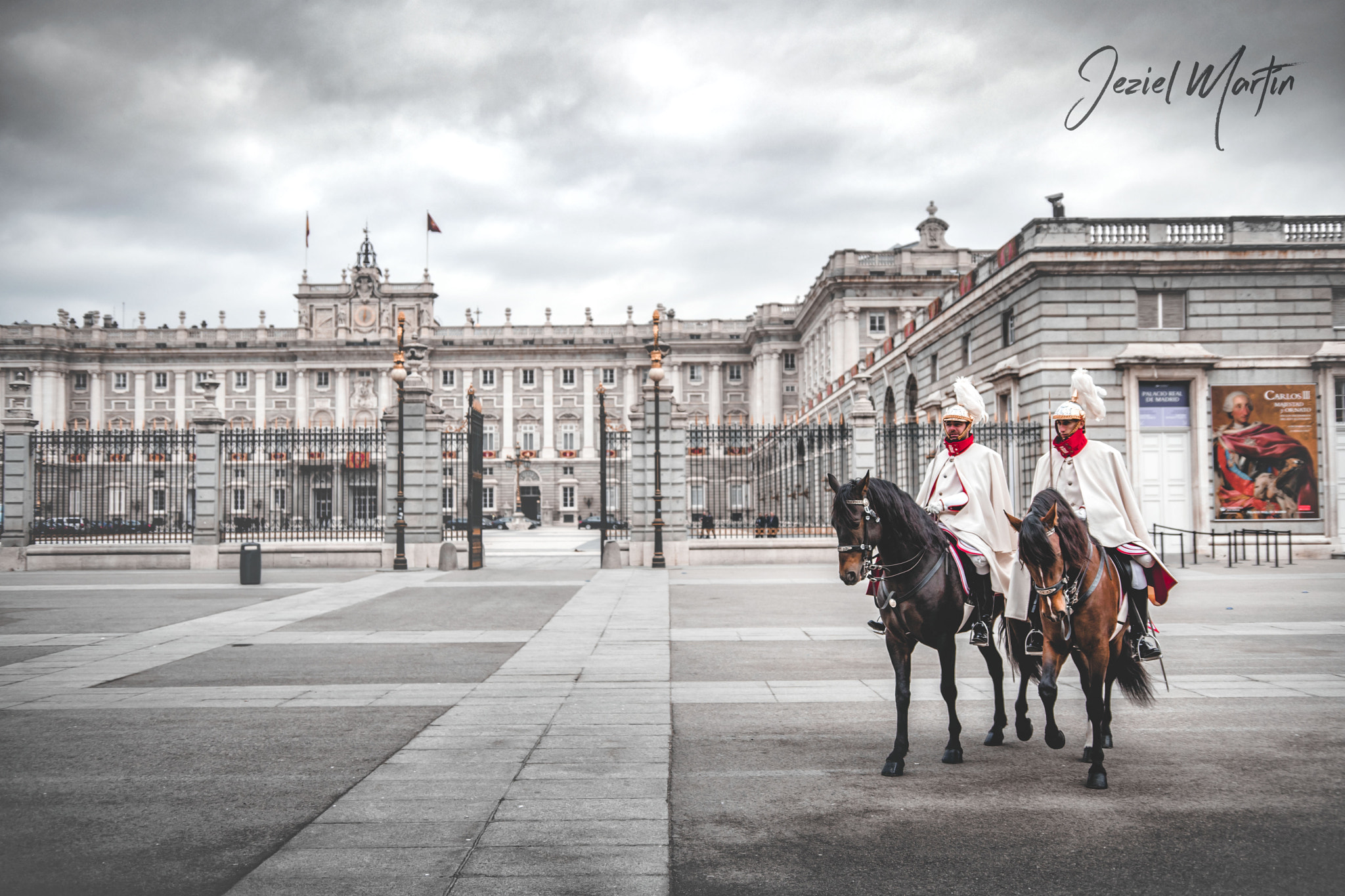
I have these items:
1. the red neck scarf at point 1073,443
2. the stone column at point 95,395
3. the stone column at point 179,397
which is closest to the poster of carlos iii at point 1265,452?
the red neck scarf at point 1073,443

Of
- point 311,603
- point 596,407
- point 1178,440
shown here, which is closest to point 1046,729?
point 311,603

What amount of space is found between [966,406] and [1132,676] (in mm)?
2159

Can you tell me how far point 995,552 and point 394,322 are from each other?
8472cm

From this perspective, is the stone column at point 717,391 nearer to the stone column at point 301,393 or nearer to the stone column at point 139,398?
the stone column at point 301,393

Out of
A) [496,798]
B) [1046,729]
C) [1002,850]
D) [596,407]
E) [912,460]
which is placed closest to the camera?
[1002,850]

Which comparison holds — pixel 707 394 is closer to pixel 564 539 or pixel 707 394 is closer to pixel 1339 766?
pixel 564 539

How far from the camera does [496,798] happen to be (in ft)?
16.8

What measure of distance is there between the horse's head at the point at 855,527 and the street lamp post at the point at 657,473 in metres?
15.8

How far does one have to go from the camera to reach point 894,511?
221 inches

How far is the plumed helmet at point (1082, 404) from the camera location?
6305 mm

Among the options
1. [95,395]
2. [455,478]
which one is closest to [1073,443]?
[455,478]

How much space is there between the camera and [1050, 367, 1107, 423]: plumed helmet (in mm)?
6305

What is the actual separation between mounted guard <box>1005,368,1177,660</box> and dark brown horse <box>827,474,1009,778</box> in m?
0.52

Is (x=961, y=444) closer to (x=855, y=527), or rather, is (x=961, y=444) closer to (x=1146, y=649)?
(x=855, y=527)
